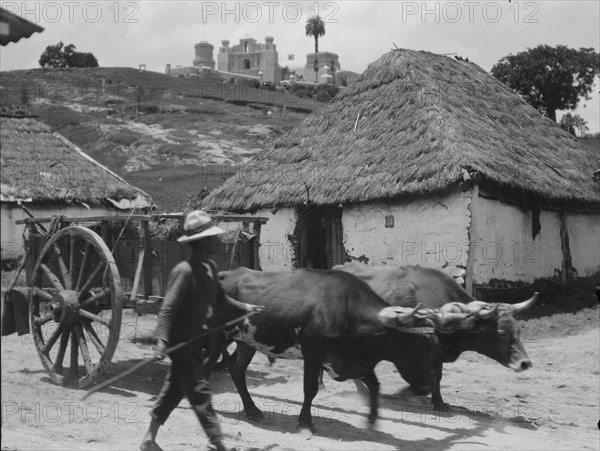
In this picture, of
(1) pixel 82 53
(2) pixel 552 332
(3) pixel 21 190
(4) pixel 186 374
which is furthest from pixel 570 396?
(1) pixel 82 53

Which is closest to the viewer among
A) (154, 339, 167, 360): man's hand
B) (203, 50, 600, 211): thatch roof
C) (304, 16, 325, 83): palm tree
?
(154, 339, 167, 360): man's hand

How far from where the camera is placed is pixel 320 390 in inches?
345

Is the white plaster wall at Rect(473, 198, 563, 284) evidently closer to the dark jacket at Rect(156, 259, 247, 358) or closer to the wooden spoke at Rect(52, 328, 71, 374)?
the wooden spoke at Rect(52, 328, 71, 374)

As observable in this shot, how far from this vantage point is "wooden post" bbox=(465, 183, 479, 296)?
12.9 m

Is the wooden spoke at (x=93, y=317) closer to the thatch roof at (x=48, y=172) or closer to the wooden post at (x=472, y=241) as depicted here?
the wooden post at (x=472, y=241)

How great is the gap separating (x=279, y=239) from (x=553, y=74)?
25.9 meters

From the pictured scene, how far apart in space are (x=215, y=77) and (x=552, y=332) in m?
63.6

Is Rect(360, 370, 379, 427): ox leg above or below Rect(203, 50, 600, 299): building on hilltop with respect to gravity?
below

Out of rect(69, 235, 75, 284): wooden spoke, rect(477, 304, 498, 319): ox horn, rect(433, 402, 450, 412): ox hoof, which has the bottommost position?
rect(433, 402, 450, 412): ox hoof

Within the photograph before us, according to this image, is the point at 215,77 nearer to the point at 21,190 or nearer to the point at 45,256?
the point at 21,190

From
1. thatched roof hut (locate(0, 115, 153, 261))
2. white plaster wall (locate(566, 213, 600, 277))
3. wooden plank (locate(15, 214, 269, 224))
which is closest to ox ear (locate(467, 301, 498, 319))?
wooden plank (locate(15, 214, 269, 224))

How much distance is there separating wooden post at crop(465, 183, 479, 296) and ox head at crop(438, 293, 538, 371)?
5.56 meters

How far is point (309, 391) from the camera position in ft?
22.5

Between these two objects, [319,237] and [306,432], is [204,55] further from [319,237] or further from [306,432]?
[306,432]
